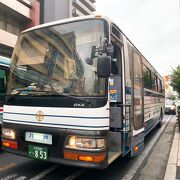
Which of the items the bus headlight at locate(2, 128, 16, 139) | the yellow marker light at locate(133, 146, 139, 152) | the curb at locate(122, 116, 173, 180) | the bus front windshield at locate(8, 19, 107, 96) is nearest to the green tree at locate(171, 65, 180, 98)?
the curb at locate(122, 116, 173, 180)

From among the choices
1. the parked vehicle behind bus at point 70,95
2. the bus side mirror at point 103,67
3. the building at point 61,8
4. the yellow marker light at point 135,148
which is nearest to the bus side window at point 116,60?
the parked vehicle behind bus at point 70,95

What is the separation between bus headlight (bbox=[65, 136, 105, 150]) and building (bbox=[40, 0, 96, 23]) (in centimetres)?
2957

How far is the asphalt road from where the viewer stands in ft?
16.5

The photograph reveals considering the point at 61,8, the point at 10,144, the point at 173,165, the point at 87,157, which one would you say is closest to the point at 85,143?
the point at 87,157

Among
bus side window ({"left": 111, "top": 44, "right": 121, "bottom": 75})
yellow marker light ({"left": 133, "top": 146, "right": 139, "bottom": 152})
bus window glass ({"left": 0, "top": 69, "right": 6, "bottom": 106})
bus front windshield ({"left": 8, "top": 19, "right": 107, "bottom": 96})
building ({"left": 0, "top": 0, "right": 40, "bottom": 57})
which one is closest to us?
bus front windshield ({"left": 8, "top": 19, "right": 107, "bottom": 96})

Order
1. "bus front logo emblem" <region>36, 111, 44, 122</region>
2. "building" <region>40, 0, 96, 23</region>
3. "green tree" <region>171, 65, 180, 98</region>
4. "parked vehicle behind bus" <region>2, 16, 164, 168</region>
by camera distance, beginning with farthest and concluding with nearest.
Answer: "building" <region>40, 0, 96, 23</region> → "green tree" <region>171, 65, 180, 98</region> → "bus front logo emblem" <region>36, 111, 44, 122</region> → "parked vehicle behind bus" <region>2, 16, 164, 168</region>

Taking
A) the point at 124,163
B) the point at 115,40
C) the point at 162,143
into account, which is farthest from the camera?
the point at 162,143

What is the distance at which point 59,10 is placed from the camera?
3950 cm

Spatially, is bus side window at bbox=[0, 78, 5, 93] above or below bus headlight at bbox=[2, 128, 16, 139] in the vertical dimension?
above

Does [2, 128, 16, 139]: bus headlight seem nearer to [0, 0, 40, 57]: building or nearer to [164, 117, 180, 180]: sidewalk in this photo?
[164, 117, 180, 180]: sidewalk

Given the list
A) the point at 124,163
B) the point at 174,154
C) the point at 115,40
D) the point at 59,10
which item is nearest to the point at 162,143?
the point at 174,154

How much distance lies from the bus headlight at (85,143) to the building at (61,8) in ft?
97.0

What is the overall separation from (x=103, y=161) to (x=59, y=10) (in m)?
38.4

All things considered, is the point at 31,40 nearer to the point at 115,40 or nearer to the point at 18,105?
the point at 18,105
